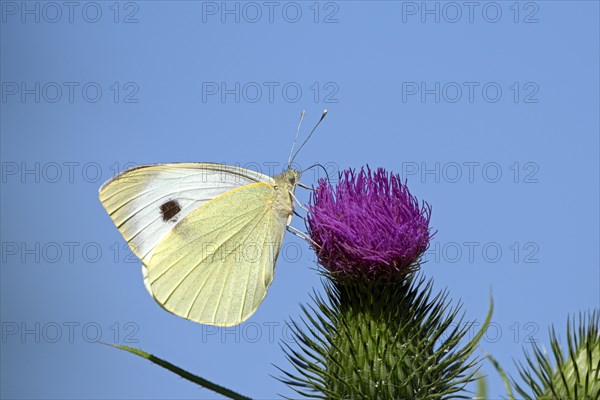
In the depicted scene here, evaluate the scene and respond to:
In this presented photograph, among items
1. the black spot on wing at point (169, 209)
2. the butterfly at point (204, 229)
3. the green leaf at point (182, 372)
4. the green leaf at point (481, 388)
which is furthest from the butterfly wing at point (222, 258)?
the green leaf at point (481, 388)

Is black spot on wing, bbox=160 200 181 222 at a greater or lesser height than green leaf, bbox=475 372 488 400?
greater

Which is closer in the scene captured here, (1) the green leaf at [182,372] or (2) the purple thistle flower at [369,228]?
(1) the green leaf at [182,372]

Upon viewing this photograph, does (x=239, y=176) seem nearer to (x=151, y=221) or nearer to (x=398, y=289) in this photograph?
(x=151, y=221)

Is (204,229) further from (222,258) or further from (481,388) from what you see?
(481,388)

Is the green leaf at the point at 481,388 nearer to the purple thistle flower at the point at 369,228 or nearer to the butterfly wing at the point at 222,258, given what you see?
the purple thistle flower at the point at 369,228

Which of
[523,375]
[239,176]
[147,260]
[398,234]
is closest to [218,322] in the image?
[147,260]

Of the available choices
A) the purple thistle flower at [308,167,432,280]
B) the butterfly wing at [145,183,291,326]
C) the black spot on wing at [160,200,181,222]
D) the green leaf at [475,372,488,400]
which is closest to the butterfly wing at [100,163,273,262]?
the black spot on wing at [160,200,181,222]

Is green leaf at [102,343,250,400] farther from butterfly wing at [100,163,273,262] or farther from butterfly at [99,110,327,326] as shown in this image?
butterfly wing at [100,163,273,262]
